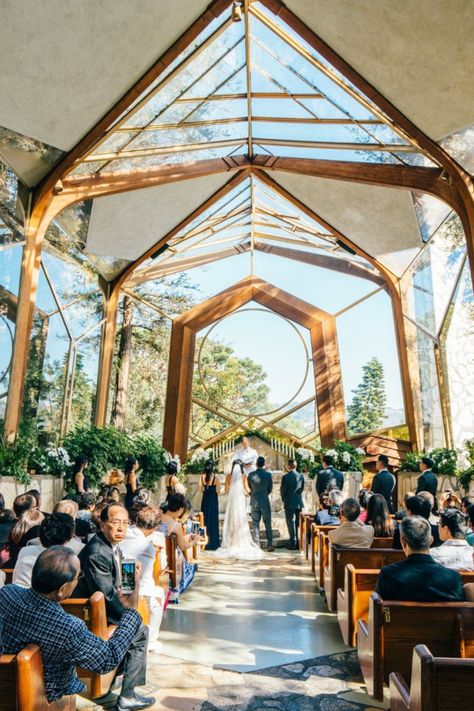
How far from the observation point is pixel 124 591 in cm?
299

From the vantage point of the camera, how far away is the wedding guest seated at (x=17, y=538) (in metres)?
3.67

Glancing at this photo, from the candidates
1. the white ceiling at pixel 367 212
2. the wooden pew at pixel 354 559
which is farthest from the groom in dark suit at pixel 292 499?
the white ceiling at pixel 367 212

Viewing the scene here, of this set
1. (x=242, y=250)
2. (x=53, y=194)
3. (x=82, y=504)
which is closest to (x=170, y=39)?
(x=53, y=194)

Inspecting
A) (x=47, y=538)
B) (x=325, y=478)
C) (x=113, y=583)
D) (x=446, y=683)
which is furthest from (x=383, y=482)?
(x=446, y=683)

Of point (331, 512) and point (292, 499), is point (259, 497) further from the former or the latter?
point (331, 512)

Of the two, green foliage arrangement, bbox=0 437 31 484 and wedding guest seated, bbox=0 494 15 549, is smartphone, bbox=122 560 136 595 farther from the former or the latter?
green foliage arrangement, bbox=0 437 31 484

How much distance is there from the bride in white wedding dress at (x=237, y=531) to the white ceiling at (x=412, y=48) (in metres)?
5.92

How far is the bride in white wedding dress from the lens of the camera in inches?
333

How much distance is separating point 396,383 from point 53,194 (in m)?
8.39

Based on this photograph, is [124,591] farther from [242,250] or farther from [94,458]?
[242,250]

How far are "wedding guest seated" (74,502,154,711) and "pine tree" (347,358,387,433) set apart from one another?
11.0 meters

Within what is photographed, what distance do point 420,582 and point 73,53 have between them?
21.8ft

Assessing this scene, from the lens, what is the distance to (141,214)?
36.0ft

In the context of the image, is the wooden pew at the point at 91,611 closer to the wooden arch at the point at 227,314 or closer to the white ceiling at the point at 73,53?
the white ceiling at the point at 73,53
